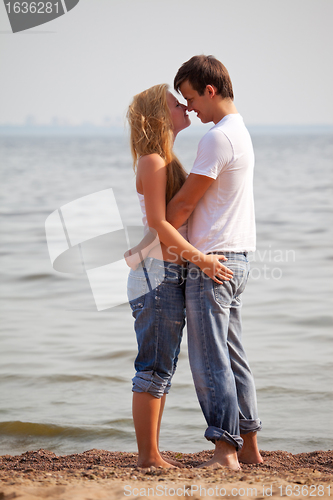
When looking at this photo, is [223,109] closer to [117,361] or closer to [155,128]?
[155,128]

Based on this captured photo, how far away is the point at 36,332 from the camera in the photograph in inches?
210

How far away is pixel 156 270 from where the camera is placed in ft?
7.80

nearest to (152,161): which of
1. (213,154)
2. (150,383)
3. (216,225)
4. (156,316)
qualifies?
(213,154)

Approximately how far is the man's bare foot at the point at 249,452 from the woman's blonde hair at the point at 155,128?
1254 mm

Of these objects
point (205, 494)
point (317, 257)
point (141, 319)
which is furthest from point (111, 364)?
point (317, 257)

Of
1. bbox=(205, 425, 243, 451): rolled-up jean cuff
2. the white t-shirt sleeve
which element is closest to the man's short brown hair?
the white t-shirt sleeve

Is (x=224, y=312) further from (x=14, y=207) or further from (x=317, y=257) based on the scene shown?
(x=14, y=207)

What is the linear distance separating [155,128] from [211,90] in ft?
0.98

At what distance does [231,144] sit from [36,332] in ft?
12.0

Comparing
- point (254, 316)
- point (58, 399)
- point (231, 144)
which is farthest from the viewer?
point (254, 316)

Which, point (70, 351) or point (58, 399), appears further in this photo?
point (70, 351)

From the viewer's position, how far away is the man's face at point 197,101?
94.3 inches

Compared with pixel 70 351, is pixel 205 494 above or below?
above

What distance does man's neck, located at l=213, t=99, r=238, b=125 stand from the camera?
2.42 metres
